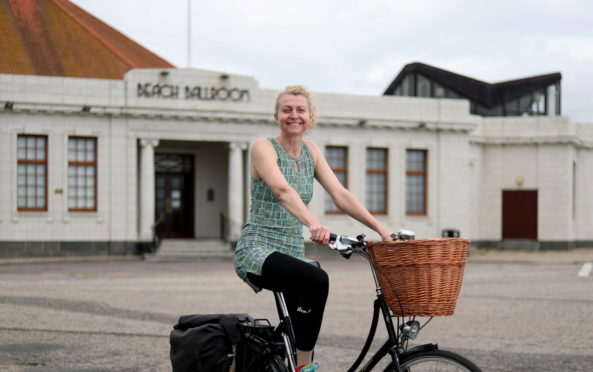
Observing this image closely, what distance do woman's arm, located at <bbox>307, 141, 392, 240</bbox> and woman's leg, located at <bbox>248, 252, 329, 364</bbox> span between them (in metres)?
0.41

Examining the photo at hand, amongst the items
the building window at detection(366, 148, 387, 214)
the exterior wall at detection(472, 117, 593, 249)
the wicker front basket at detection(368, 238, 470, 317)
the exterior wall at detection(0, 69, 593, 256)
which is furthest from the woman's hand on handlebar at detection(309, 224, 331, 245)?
the exterior wall at detection(472, 117, 593, 249)

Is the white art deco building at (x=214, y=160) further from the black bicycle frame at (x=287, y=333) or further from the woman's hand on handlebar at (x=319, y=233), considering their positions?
the woman's hand on handlebar at (x=319, y=233)

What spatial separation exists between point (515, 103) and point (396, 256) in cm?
4726

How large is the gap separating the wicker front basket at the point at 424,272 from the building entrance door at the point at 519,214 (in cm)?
3538

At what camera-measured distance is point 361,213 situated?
174 inches

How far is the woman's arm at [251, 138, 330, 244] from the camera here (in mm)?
4133

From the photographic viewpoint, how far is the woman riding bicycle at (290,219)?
13.7 ft

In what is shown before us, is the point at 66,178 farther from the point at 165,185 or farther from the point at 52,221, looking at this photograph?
the point at 165,185

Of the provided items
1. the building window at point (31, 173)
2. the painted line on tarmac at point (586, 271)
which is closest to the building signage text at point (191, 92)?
the building window at point (31, 173)

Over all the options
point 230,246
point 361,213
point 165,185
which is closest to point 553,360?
point 361,213

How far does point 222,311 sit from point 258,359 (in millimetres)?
7350

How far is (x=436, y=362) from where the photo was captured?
3.93 metres

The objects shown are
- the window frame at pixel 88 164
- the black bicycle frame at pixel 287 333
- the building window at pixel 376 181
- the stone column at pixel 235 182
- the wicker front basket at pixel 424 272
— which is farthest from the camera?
the building window at pixel 376 181

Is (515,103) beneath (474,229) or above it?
above
